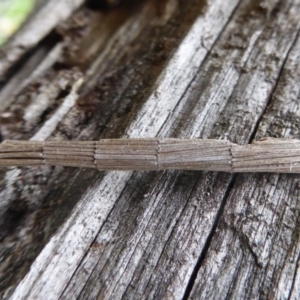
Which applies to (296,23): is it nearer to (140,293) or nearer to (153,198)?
(153,198)

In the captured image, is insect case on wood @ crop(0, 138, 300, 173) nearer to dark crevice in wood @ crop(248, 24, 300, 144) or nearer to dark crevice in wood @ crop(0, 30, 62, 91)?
dark crevice in wood @ crop(248, 24, 300, 144)

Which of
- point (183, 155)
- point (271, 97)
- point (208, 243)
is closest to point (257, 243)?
point (208, 243)

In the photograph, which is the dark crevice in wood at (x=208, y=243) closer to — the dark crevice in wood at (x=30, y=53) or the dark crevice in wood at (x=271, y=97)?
the dark crevice in wood at (x=271, y=97)

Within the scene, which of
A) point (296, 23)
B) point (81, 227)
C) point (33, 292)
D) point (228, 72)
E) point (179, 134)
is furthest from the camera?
point (296, 23)

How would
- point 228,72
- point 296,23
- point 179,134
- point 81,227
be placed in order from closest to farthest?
point 81,227
point 179,134
point 228,72
point 296,23

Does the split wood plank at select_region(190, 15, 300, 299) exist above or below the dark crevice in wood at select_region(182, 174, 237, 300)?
below

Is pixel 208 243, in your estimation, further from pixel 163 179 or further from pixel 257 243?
pixel 163 179

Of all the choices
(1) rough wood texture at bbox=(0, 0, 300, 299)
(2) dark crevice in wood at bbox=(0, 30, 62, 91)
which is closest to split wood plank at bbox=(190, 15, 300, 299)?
(1) rough wood texture at bbox=(0, 0, 300, 299)

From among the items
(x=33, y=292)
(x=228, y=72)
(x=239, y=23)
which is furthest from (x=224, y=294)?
(x=239, y=23)
